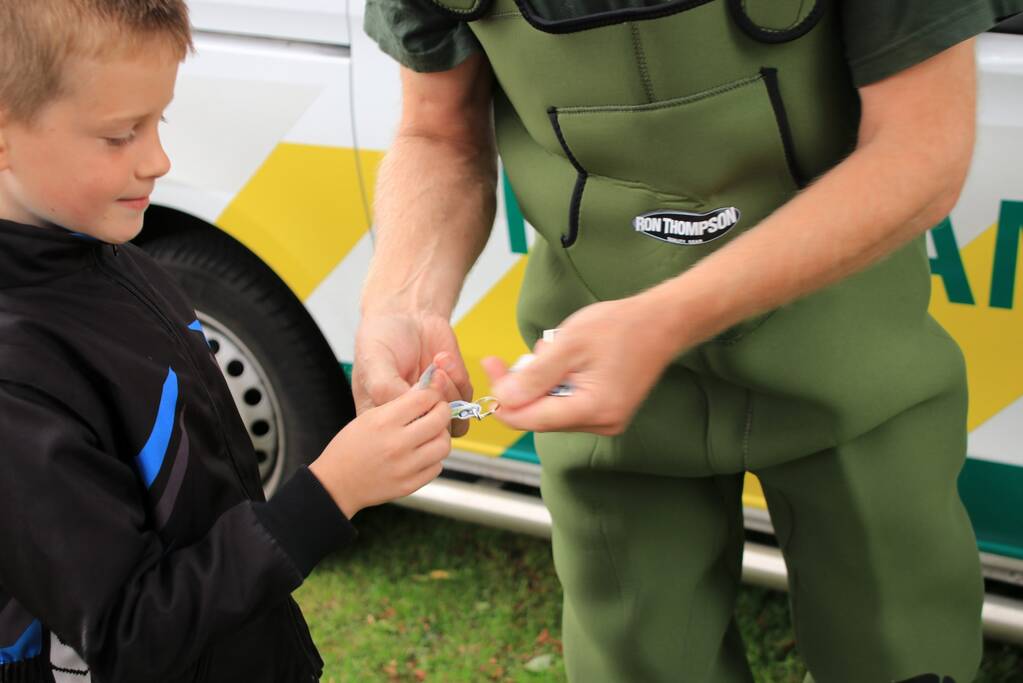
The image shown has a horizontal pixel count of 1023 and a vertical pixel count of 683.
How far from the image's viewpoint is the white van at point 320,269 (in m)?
2.08

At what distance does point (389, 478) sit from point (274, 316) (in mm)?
1484

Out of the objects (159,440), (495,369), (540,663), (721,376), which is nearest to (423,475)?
(495,369)

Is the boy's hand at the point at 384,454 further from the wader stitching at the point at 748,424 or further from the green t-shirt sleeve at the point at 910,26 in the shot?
the green t-shirt sleeve at the point at 910,26

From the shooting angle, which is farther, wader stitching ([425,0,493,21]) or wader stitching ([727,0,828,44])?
wader stitching ([425,0,493,21])

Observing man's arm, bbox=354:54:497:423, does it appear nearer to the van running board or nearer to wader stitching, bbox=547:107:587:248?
wader stitching, bbox=547:107:587:248

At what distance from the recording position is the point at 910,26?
1242 millimetres

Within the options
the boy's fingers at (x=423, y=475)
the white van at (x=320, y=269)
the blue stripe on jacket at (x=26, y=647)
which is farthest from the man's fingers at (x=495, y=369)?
the white van at (x=320, y=269)

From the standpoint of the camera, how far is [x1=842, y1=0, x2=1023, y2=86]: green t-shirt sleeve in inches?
48.5

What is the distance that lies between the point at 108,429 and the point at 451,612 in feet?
5.59

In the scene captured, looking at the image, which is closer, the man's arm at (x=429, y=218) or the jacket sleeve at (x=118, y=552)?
the jacket sleeve at (x=118, y=552)

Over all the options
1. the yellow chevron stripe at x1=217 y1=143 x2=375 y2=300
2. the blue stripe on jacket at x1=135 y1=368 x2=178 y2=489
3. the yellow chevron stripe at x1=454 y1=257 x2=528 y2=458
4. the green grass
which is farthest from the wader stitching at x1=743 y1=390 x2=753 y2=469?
the yellow chevron stripe at x1=217 y1=143 x2=375 y2=300

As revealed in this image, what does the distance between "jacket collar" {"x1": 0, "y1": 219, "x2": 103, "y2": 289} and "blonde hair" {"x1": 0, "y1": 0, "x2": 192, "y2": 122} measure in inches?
4.5

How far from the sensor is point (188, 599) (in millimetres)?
1222

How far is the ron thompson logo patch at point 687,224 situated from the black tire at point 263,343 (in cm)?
148
